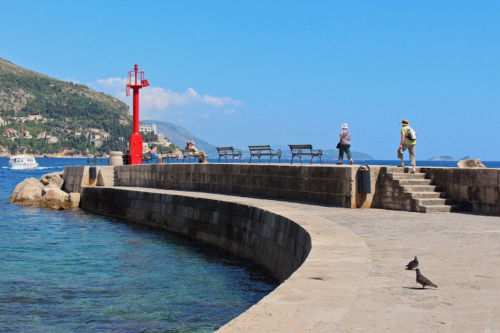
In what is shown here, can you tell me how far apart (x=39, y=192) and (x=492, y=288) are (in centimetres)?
2656

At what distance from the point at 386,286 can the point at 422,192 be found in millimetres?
8056

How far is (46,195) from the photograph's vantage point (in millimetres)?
27641

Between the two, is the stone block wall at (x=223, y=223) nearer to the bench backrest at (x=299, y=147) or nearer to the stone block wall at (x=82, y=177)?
the stone block wall at (x=82, y=177)

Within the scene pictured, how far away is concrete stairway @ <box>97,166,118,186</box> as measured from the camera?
27853 millimetres

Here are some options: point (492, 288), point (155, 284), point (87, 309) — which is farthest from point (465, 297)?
point (155, 284)

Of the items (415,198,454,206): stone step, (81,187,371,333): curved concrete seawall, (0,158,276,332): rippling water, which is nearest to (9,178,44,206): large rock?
(81,187,371,333): curved concrete seawall

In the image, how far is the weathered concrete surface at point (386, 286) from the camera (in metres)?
4.50

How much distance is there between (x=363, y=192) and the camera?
13.6m

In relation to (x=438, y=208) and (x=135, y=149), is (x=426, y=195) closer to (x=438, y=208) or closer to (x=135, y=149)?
(x=438, y=208)

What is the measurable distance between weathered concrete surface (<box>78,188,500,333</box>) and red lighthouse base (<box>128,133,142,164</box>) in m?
20.7

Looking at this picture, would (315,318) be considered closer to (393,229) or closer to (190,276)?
(393,229)

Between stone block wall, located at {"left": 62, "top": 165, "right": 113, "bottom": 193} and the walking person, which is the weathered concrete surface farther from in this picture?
stone block wall, located at {"left": 62, "top": 165, "right": 113, "bottom": 193}

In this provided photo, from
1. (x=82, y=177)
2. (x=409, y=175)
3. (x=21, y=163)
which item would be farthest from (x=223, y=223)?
(x=21, y=163)

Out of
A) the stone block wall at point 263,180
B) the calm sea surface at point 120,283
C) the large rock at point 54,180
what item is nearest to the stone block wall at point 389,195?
the stone block wall at point 263,180
